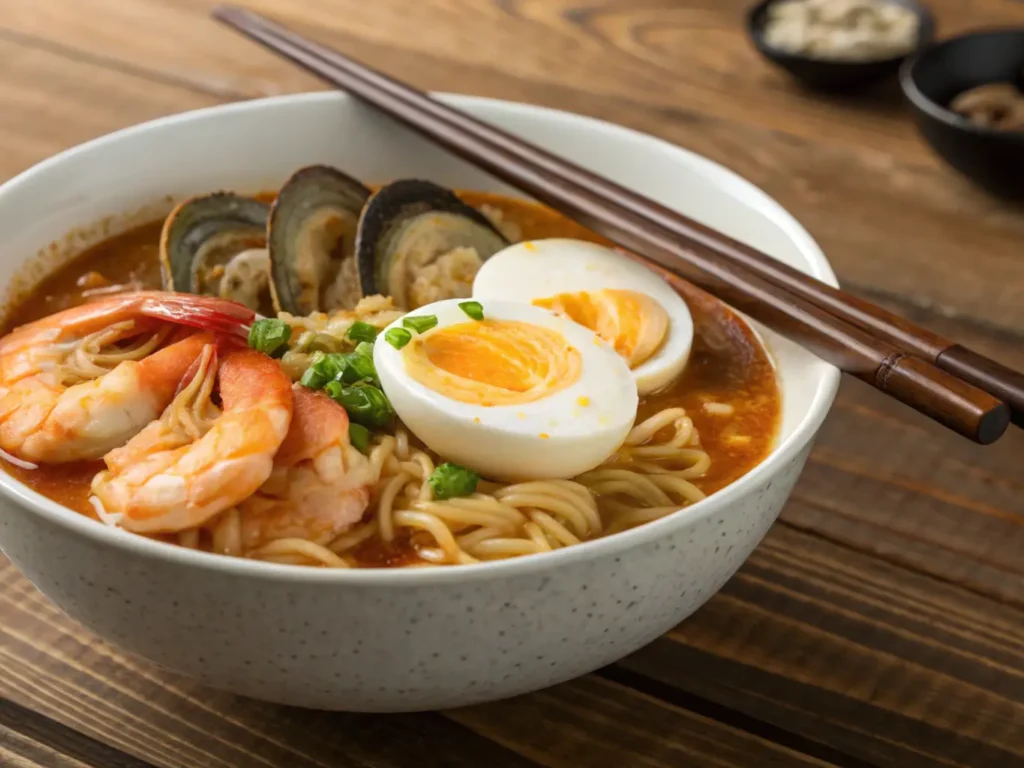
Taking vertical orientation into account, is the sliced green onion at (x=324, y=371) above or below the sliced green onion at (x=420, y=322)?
below

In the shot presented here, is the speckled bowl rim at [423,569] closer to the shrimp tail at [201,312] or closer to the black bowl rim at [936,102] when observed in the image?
the shrimp tail at [201,312]

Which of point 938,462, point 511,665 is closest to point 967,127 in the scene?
point 938,462

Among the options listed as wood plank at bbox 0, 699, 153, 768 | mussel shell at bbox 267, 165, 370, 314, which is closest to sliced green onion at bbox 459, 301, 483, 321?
mussel shell at bbox 267, 165, 370, 314

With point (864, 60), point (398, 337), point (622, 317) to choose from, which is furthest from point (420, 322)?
point (864, 60)

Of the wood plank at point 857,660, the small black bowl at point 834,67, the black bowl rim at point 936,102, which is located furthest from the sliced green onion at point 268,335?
the small black bowl at point 834,67

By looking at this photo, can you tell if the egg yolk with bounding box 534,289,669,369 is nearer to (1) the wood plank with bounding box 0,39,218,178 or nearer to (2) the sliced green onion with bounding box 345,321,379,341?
(2) the sliced green onion with bounding box 345,321,379,341

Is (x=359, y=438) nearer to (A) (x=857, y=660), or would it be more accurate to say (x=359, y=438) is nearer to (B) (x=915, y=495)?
(A) (x=857, y=660)

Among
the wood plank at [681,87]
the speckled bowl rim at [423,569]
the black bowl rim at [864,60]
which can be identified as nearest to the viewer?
the speckled bowl rim at [423,569]
